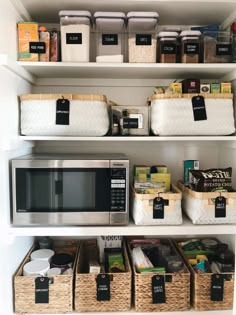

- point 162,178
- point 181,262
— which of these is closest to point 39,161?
point 162,178

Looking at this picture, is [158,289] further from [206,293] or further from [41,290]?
[41,290]

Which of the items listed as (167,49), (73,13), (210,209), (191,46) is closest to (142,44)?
(167,49)

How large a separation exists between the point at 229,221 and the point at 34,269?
895mm

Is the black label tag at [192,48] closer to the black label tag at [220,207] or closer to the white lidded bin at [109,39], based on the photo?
the white lidded bin at [109,39]

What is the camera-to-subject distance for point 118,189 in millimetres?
1227

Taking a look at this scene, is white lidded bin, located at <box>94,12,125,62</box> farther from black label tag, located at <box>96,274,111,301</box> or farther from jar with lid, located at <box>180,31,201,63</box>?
black label tag, located at <box>96,274,111,301</box>

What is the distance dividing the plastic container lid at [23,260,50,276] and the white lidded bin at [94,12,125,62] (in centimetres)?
97

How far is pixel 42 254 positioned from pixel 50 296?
0.22 meters

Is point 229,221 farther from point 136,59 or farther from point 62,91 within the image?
point 62,91

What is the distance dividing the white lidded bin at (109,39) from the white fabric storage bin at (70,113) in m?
0.20

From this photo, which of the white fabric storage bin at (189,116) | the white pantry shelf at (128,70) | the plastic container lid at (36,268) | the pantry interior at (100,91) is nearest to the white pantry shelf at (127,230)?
the pantry interior at (100,91)

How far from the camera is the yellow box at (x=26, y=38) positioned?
1259mm

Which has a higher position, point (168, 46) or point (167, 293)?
point (168, 46)

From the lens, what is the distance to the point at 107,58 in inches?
50.8
